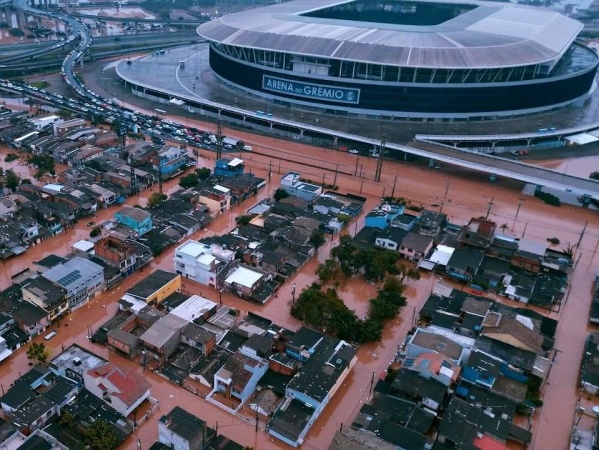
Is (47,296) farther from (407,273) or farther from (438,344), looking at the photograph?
(407,273)

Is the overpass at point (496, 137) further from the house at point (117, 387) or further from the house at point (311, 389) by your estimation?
the house at point (117, 387)

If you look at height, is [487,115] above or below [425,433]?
above

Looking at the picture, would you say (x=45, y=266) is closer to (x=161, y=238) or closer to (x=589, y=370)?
(x=161, y=238)

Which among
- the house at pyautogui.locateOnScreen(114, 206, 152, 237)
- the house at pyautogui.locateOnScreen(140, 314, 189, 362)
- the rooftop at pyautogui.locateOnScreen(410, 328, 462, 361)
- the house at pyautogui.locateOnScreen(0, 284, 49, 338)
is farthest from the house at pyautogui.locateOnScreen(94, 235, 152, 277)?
the rooftop at pyautogui.locateOnScreen(410, 328, 462, 361)

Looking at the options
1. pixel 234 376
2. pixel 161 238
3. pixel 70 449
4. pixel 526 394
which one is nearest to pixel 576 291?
pixel 526 394

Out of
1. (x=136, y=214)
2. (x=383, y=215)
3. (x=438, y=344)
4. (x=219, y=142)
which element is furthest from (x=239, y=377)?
(x=219, y=142)

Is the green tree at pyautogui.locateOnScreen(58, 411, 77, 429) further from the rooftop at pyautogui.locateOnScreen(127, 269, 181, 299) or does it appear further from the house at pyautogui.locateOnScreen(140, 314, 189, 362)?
the rooftop at pyautogui.locateOnScreen(127, 269, 181, 299)
